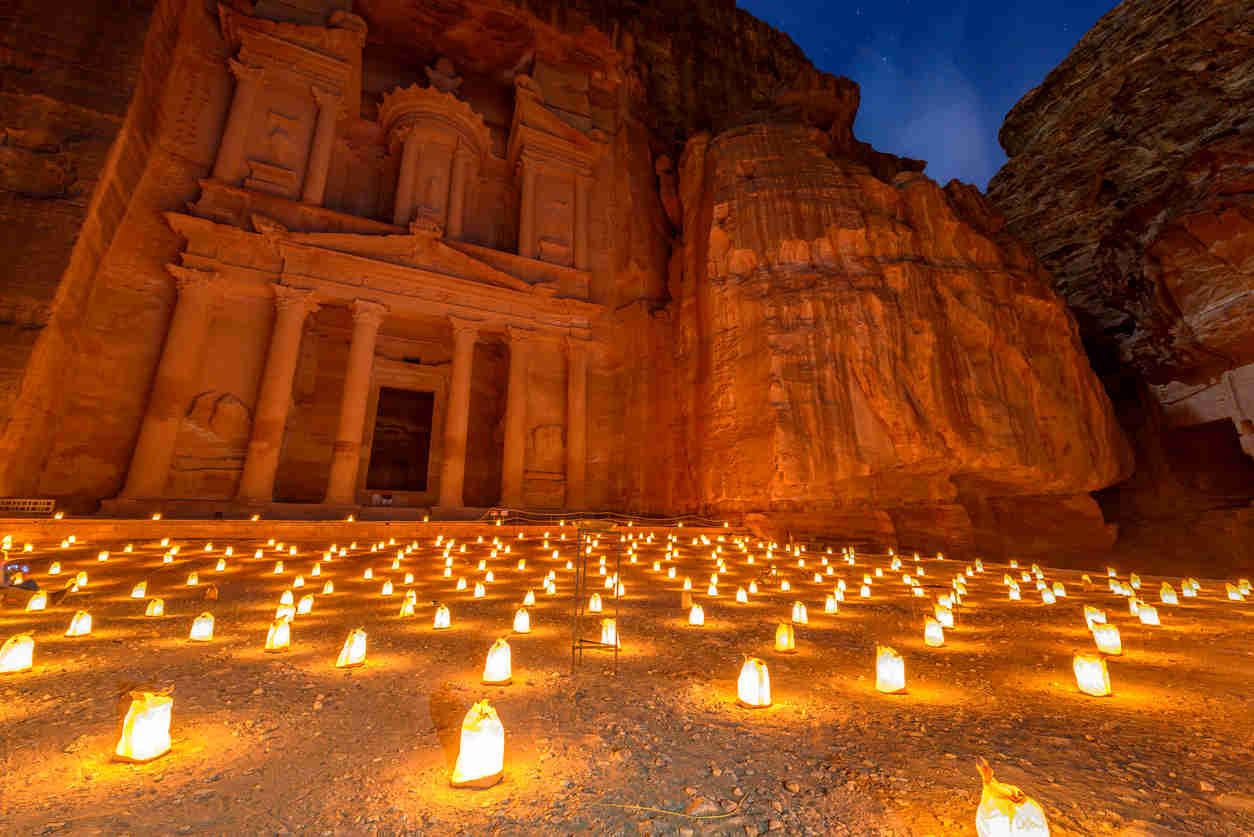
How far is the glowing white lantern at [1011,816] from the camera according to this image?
147cm

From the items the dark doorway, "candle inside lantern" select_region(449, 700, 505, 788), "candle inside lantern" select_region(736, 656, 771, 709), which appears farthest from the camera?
the dark doorway

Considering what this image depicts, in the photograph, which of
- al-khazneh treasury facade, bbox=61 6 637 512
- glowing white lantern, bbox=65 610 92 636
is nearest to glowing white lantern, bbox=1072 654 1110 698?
glowing white lantern, bbox=65 610 92 636

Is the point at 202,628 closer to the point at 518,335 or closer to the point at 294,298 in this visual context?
the point at 294,298

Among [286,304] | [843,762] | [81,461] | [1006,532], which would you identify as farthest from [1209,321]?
[81,461]

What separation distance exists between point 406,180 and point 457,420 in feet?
30.5

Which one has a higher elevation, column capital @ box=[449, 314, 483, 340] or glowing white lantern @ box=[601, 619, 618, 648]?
column capital @ box=[449, 314, 483, 340]

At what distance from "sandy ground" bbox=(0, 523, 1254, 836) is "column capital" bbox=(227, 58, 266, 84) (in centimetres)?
1866

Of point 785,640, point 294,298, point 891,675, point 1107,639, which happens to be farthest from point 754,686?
point 294,298

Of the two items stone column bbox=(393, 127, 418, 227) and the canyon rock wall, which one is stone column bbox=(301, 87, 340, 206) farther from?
the canyon rock wall

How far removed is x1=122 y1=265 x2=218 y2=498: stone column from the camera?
41.0 ft

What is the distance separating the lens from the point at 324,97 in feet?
57.6

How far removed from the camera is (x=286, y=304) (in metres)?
14.9

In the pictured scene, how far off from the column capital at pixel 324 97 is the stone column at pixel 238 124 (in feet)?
4.90

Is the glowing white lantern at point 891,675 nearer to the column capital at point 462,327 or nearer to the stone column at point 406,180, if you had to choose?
the column capital at point 462,327
